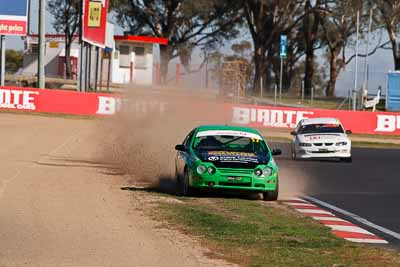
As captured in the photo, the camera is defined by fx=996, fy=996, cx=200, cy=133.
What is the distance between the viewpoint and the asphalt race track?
54.5ft

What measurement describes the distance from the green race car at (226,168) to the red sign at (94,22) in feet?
117

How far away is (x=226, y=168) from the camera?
1786 centimetres

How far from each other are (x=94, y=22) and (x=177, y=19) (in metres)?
32.4

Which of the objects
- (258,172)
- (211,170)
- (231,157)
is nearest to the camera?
(211,170)

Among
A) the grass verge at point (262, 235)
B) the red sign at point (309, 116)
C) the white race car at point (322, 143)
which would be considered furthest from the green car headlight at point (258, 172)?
the red sign at point (309, 116)

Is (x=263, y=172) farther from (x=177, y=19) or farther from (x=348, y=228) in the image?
(x=177, y=19)

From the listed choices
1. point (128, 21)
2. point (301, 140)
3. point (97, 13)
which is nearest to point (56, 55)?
point (128, 21)

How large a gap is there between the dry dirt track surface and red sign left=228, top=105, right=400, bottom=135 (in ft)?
71.7

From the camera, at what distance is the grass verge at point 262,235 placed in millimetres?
11234

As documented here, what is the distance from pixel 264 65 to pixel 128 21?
15634 mm

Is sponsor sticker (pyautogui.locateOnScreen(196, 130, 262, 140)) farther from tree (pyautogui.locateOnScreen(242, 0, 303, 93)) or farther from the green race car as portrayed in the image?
tree (pyautogui.locateOnScreen(242, 0, 303, 93))

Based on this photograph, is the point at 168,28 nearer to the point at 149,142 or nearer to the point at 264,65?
the point at 264,65

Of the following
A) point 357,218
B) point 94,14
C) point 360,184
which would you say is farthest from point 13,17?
point 357,218

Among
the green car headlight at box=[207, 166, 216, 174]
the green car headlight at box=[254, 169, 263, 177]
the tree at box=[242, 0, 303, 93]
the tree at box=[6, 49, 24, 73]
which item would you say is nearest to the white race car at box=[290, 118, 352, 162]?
the green car headlight at box=[254, 169, 263, 177]
